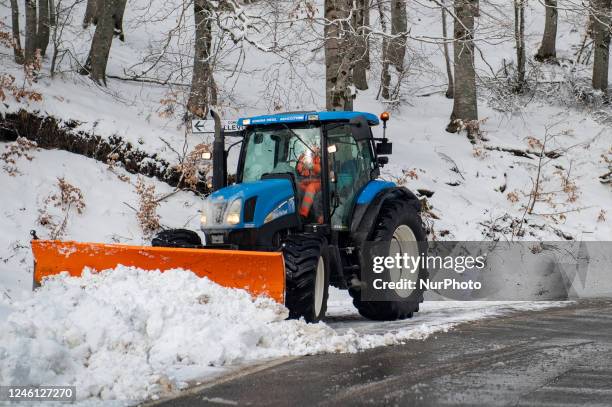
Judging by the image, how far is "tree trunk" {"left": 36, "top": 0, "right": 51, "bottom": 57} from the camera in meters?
14.6

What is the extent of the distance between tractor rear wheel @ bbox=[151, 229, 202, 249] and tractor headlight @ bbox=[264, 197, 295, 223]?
0.79 m

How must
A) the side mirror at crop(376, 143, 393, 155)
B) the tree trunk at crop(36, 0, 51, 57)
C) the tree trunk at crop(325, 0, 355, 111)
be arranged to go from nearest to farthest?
the side mirror at crop(376, 143, 393, 155)
the tree trunk at crop(325, 0, 355, 111)
the tree trunk at crop(36, 0, 51, 57)

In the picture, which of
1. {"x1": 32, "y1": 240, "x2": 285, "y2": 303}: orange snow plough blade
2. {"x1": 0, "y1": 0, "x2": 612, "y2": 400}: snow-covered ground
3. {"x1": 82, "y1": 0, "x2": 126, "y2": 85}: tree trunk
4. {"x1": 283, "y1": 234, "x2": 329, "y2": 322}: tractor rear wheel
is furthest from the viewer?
{"x1": 82, "y1": 0, "x2": 126, "y2": 85}: tree trunk

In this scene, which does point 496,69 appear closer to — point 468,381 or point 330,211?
point 330,211

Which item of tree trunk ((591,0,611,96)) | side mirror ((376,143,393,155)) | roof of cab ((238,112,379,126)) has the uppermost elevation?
tree trunk ((591,0,611,96))

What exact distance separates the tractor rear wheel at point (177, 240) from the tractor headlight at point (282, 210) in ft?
2.59

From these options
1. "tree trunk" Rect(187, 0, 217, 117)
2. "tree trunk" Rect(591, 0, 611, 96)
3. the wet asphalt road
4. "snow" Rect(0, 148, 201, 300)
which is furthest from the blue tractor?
"tree trunk" Rect(591, 0, 611, 96)

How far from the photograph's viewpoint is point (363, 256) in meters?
8.12

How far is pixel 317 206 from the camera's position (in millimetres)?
7992

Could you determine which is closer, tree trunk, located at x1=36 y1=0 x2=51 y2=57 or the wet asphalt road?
the wet asphalt road

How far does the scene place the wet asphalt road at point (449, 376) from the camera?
4715mm

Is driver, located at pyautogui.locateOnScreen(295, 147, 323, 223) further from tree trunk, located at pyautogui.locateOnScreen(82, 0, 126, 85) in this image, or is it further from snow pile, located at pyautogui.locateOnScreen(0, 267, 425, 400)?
tree trunk, located at pyautogui.locateOnScreen(82, 0, 126, 85)

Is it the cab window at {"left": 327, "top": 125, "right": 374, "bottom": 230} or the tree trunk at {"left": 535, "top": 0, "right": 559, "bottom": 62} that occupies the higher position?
the tree trunk at {"left": 535, "top": 0, "right": 559, "bottom": 62}

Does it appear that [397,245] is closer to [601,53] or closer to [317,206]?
[317,206]
